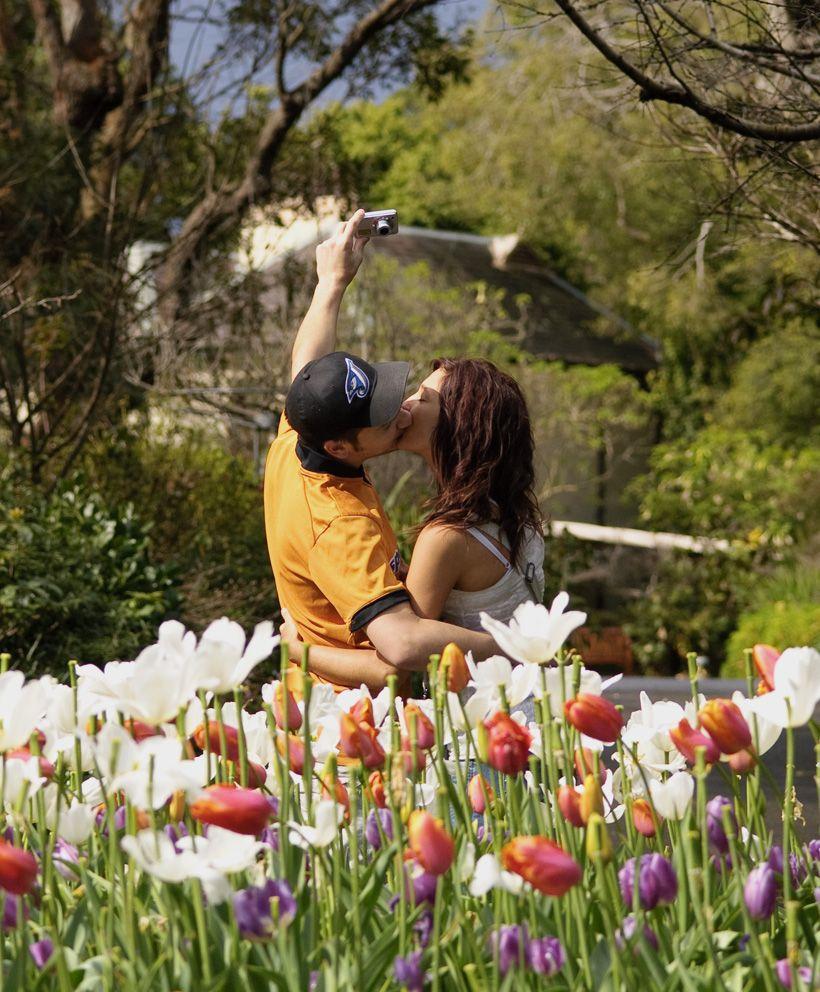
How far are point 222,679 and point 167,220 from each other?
8275 millimetres

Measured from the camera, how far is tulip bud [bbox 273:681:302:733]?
173cm

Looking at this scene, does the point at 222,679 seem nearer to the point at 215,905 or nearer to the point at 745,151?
the point at 215,905

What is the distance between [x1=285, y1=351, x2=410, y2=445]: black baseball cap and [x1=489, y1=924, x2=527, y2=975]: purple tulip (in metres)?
1.15

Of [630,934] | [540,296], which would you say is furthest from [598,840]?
[540,296]

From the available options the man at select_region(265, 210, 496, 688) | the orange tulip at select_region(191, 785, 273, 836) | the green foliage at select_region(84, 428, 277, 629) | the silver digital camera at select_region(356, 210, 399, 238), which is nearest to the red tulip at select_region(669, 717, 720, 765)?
the orange tulip at select_region(191, 785, 273, 836)

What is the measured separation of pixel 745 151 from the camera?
3951 millimetres

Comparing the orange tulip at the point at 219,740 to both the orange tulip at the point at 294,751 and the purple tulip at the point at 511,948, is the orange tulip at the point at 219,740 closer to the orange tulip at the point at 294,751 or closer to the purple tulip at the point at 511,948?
the orange tulip at the point at 294,751

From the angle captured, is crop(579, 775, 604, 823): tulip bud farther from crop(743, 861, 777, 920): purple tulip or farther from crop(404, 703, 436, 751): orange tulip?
crop(404, 703, 436, 751): orange tulip

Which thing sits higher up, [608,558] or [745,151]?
[745,151]

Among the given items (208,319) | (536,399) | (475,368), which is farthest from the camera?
(536,399)

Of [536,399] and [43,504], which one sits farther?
[536,399]

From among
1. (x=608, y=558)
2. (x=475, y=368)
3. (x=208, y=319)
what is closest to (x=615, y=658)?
(x=608, y=558)

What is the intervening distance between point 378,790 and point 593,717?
351 mm

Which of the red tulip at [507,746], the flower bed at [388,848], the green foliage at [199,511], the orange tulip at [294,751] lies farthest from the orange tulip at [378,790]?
the green foliage at [199,511]
